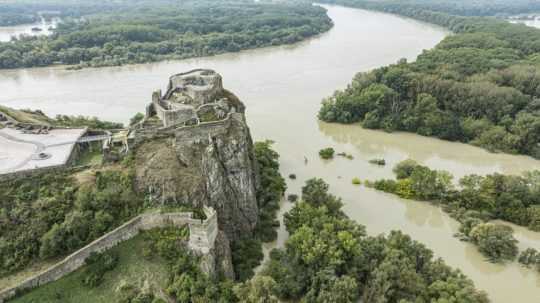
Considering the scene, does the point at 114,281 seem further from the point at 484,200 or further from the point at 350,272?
the point at 484,200

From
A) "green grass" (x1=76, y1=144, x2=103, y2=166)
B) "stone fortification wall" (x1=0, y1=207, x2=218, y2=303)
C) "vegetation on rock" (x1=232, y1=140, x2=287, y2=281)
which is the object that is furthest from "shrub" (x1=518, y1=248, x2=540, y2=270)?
"green grass" (x1=76, y1=144, x2=103, y2=166)

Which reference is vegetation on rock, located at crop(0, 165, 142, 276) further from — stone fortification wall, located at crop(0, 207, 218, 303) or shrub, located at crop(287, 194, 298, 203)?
shrub, located at crop(287, 194, 298, 203)

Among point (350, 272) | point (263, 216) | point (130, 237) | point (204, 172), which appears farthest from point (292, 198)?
point (130, 237)

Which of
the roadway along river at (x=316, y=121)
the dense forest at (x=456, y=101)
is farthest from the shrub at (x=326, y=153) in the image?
the dense forest at (x=456, y=101)

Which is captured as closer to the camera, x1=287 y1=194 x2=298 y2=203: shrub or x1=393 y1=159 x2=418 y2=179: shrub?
x1=287 y1=194 x2=298 y2=203: shrub

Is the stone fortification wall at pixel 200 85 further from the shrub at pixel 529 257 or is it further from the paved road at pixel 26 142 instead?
the shrub at pixel 529 257

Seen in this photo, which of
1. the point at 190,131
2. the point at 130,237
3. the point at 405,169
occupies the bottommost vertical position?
the point at 405,169
